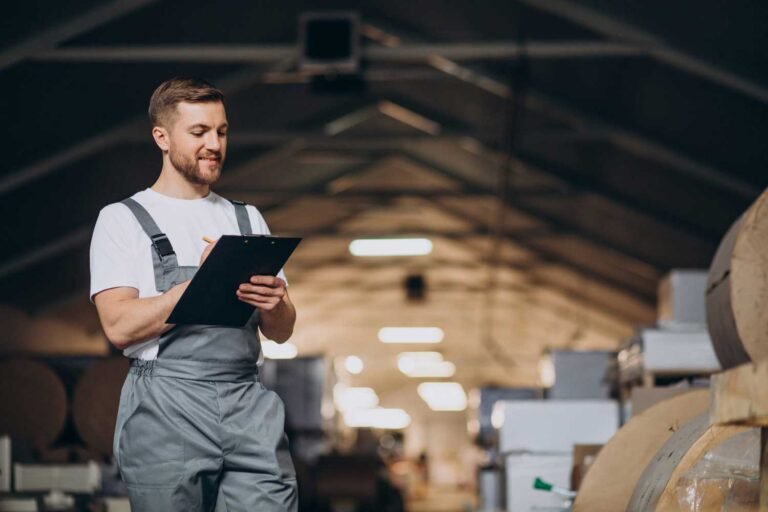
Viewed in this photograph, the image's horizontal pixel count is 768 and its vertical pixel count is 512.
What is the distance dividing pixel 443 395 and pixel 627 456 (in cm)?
3488

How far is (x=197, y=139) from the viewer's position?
260 centimetres

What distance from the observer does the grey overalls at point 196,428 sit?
8.06ft

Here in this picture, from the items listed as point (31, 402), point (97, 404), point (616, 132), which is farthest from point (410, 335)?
point (97, 404)

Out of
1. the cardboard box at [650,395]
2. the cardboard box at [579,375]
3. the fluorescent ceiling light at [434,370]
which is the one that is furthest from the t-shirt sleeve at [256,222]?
the fluorescent ceiling light at [434,370]

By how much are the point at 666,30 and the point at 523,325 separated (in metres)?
16.9

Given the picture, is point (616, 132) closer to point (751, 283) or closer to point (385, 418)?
point (751, 283)

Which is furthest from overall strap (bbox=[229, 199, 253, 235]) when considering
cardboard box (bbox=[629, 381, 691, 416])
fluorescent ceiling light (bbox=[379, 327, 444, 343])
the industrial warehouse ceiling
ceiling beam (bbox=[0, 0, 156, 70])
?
fluorescent ceiling light (bbox=[379, 327, 444, 343])

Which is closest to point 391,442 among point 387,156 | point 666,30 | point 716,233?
point 387,156

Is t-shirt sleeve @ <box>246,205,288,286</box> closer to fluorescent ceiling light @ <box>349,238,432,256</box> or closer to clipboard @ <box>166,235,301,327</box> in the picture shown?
clipboard @ <box>166,235,301,327</box>

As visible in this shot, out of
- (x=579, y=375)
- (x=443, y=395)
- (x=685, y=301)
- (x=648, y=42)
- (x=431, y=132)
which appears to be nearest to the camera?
(x=685, y=301)

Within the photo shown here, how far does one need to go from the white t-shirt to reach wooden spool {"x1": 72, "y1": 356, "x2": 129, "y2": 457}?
4432 millimetres

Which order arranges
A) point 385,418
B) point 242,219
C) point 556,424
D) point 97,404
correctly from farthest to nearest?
point 385,418
point 97,404
point 556,424
point 242,219

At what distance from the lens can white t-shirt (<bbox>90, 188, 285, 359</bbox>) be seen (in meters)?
2.53

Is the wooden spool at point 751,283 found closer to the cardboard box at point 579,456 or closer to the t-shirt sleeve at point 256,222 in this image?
the t-shirt sleeve at point 256,222
